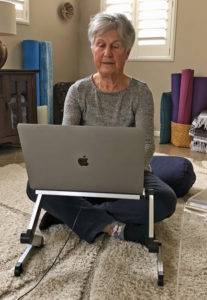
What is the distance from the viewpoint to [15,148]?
3.09m

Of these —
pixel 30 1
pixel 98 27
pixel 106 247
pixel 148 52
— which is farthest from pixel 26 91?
pixel 106 247

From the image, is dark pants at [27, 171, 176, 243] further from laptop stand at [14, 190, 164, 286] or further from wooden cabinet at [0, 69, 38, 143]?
wooden cabinet at [0, 69, 38, 143]

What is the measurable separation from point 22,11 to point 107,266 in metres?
2.82

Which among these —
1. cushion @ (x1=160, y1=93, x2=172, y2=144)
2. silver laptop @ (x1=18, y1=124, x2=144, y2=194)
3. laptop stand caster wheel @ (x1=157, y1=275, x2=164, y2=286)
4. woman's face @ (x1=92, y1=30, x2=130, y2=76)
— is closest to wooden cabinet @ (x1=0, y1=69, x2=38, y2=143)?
A: cushion @ (x1=160, y1=93, x2=172, y2=144)

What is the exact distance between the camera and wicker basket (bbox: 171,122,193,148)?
10.6 feet

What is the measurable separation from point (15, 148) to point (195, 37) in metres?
2.15

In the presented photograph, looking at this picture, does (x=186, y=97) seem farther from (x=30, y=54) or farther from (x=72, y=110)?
(x=72, y=110)

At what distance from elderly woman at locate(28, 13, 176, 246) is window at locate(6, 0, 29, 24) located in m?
2.09

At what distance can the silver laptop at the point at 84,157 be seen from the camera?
1006 millimetres

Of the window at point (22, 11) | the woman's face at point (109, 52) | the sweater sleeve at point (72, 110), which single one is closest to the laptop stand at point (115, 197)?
the sweater sleeve at point (72, 110)

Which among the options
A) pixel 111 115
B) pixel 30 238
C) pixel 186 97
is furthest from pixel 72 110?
pixel 186 97

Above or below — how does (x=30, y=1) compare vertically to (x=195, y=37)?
above

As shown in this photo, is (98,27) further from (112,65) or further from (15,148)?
(15,148)

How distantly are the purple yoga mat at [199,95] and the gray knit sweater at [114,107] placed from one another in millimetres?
1876
